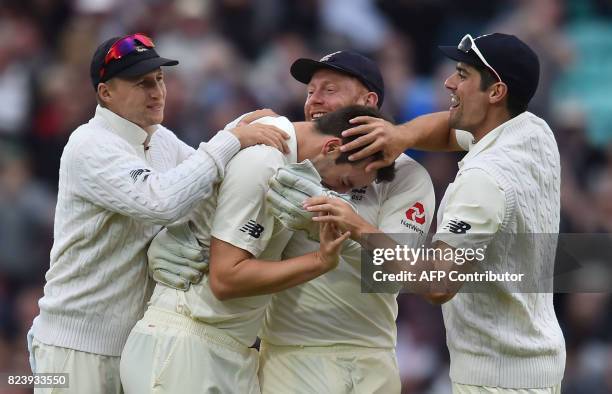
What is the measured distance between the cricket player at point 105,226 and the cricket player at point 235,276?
178mm

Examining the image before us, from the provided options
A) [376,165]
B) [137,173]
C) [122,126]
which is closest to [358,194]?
[376,165]

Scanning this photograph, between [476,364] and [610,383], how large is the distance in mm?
3743

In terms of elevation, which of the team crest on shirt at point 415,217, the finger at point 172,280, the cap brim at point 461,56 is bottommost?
the finger at point 172,280

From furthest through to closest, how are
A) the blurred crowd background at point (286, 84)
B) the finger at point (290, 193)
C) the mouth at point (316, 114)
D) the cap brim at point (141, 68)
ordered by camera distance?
1. the blurred crowd background at point (286, 84)
2. the mouth at point (316, 114)
3. the cap brim at point (141, 68)
4. the finger at point (290, 193)

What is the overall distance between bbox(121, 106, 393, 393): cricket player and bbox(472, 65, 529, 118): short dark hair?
1.61 ft

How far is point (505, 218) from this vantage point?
16.1 ft

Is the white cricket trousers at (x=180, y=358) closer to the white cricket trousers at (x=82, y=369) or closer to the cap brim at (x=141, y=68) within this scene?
the white cricket trousers at (x=82, y=369)

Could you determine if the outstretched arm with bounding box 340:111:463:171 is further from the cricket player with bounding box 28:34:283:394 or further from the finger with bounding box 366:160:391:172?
the cricket player with bounding box 28:34:283:394

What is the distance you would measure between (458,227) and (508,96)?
0.68 m

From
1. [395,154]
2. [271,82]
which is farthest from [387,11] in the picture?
[395,154]

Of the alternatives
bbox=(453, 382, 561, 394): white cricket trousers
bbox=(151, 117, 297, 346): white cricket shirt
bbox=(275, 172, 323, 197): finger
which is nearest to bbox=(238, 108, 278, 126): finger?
bbox=(151, 117, 297, 346): white cricket shirt

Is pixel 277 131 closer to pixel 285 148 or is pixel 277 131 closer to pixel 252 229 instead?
pixel 285 148

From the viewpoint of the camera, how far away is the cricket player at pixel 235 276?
4840 millimetres

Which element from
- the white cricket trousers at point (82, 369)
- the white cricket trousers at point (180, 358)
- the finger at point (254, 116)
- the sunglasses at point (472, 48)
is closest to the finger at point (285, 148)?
the finger at point (254, 116)
